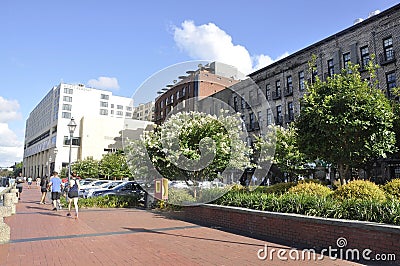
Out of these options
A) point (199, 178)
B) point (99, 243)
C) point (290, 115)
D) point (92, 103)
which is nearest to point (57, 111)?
point (92, 103)

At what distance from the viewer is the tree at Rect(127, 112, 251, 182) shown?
15039mm

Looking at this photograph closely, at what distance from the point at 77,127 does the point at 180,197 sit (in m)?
74.3

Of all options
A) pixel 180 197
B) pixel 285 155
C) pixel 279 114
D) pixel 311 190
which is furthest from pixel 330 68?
pixel 311 190

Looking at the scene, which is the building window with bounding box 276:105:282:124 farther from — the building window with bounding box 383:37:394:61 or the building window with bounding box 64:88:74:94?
the building window with bounding box 64:88:74:94

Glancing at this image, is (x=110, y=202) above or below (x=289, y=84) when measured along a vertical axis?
below

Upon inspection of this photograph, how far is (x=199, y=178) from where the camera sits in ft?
53.5

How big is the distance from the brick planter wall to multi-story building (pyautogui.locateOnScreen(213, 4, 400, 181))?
9949 mm

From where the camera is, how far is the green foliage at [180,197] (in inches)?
571

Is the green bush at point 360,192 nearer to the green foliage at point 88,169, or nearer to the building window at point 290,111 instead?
the building window at point 290,111

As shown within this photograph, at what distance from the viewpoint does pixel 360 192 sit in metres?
9.29

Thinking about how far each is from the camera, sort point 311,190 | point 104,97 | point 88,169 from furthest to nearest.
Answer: point 104,97 < point 88,169 < point 311,190

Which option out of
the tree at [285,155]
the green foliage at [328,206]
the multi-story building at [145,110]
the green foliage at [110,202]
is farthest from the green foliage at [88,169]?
the green foliage at [328,206]

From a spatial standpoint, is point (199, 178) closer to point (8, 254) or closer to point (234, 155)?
point (234, 155)

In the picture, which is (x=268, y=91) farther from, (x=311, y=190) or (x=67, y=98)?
(x=67, y=98)
